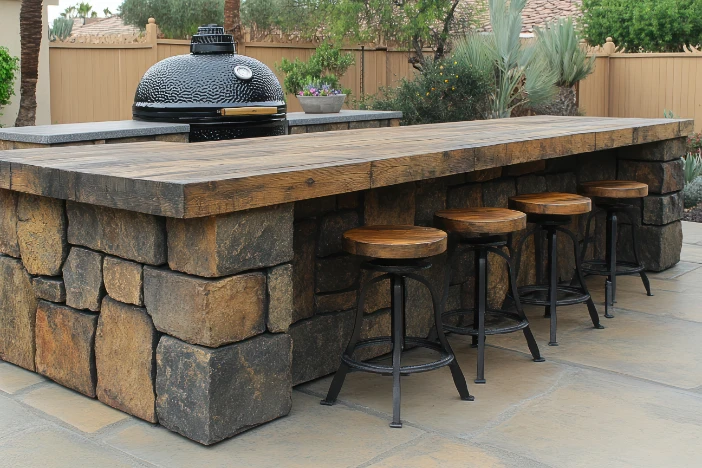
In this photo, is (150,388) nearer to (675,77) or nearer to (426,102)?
(426,102)

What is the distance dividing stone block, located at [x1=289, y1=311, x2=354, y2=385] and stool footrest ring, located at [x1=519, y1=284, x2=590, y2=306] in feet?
3.33

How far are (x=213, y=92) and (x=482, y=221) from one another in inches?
110

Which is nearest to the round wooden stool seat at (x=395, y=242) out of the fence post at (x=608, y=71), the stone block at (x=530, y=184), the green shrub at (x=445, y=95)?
the stone block at (x=530, y=184)

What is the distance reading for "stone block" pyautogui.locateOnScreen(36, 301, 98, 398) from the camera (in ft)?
12.2

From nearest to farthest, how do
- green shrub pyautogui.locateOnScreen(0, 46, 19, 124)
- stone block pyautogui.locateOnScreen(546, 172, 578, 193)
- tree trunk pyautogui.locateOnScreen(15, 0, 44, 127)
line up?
stone block pyautogui.locateOnScreen(546, 172, 578, 193), green shrub pyautogui.locateOnScreen(0, 46, 19, 124), tree trunk pyautogui.locateOnScreen(15, 0, 44, 127)

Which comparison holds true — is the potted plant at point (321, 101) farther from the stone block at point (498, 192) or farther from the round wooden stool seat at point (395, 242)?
the round wooden stool seat at point (395, 242)

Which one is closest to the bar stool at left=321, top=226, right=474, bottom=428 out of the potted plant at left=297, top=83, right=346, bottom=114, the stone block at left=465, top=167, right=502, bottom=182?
the stone block at left=465, top=167, right=502, bottom=182

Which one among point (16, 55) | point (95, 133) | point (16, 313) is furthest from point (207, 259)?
point (16, 55)

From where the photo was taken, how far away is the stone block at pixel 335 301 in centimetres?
403

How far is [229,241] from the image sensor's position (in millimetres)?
3170

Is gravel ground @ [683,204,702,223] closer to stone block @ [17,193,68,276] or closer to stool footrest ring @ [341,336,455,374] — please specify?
stool footrest ring @ [341,336,455,374]

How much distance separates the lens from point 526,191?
5.48 m

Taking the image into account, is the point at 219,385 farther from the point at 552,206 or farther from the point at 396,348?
the point at 552,206

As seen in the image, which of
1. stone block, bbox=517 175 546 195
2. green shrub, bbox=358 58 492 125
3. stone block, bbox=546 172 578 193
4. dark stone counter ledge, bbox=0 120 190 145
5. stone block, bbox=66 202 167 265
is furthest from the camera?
green shrub, bbox=358 58 492 125
